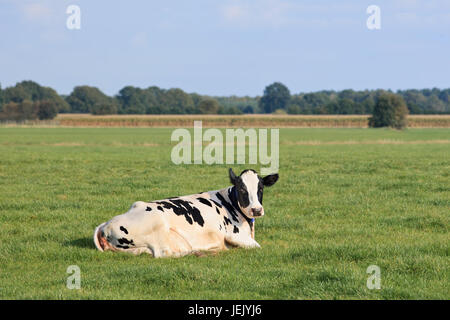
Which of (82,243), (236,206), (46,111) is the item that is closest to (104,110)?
(46,111)

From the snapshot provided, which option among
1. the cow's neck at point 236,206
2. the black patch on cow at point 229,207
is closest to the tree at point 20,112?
the black patch on cow at point 229,207

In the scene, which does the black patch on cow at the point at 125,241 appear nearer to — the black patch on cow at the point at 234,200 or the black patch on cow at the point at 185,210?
the black patch on cow at the point at 185,210

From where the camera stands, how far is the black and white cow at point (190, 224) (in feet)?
31.8

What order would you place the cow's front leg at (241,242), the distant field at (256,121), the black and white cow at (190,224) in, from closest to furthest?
the black and white cow at (190,224) < the cow's front leg at (241,242) < the distant field at (256,121)

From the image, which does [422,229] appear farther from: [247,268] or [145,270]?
[145,270]

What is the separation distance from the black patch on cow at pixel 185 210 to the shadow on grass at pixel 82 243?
1.71 meters

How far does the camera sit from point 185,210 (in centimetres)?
1019

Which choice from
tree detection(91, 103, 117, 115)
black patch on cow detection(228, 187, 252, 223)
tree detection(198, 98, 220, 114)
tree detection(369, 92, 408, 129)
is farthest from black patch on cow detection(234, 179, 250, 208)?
tree detection(198, 98, 220, 114)

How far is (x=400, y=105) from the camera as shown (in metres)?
120

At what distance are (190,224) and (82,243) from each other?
94.6 inches

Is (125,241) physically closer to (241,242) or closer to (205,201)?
(205,201)

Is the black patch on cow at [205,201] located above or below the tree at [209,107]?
below

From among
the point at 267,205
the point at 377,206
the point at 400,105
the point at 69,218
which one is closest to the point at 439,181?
the point at 377,206
